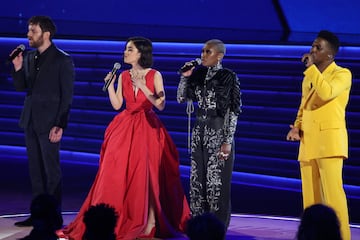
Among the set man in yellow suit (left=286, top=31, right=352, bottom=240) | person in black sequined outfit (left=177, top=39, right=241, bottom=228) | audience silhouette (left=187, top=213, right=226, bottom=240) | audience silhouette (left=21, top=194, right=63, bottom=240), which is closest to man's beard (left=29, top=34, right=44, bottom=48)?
person in black sequined outfit (left=177, top=39, right=241, bottom=228)

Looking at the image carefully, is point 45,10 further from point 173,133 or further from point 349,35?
point 349,35

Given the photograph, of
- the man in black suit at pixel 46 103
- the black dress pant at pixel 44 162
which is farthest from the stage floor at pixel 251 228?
the black dress pant at pixel 44 162

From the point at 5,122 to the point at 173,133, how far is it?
217 centimetres

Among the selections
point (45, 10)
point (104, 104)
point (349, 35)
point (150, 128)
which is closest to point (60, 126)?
point (150, 128)

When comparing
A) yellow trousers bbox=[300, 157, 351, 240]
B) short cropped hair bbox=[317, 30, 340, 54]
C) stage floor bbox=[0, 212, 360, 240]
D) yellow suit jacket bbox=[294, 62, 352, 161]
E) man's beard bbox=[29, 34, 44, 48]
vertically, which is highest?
man's beard bbox=[29, 34, 44, 48]

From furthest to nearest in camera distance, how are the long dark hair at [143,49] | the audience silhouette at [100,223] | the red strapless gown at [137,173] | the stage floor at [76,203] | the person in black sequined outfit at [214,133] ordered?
the stage floor at [76,203], the long dark hair at [143,49], the red strapless gown at [137,173], the person in black sequined outfit at [214,133], the audience silhouette at [100,223]

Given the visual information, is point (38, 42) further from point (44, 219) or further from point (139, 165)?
point (44, 219)

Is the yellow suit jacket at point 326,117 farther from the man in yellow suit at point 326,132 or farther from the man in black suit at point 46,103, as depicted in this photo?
the man in black suit at point 46,103

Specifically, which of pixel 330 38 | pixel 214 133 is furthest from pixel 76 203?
pixel 330 38

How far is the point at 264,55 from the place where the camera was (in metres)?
8.45

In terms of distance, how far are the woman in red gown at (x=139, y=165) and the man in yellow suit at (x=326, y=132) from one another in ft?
3.44

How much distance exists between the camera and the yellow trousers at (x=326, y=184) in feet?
15.4

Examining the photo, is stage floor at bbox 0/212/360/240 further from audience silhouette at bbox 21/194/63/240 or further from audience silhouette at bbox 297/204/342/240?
audience silhouette at bbox 297/204/342/240

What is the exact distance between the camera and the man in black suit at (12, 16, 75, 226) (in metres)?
5.61
